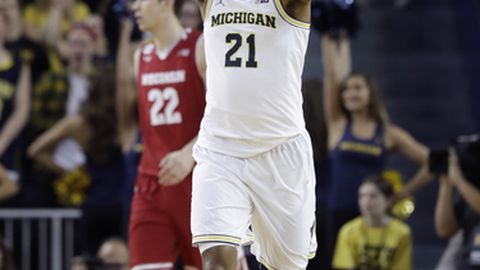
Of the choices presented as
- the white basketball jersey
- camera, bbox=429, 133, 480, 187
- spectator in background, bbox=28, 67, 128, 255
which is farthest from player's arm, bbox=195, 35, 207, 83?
spectator in background, bbox=28, 67, 128, 255

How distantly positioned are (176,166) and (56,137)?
161 inches

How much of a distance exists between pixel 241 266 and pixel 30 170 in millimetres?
4590

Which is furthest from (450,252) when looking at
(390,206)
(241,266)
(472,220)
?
(241,266)

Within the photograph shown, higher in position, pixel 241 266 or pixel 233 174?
pixel 233 174

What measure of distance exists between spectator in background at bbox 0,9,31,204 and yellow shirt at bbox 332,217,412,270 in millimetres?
3023

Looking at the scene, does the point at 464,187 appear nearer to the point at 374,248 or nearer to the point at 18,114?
the point at 374,248

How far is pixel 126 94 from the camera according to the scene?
1172cm

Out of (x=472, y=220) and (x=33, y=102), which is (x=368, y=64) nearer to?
(x=33, y=102)

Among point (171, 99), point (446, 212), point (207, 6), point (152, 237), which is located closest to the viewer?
point (207, 6)

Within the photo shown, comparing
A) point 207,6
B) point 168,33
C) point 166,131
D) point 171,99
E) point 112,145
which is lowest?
point 112,145

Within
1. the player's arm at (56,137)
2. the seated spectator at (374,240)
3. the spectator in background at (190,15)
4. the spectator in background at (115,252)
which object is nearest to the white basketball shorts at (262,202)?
the seated spectator at (374,240)

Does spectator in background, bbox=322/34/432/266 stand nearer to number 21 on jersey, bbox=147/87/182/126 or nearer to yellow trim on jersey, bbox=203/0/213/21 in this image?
number 21 on jersey, bbox=147/87/182/126

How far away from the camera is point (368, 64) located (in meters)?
14.7

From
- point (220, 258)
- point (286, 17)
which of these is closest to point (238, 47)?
point (286, 17)
